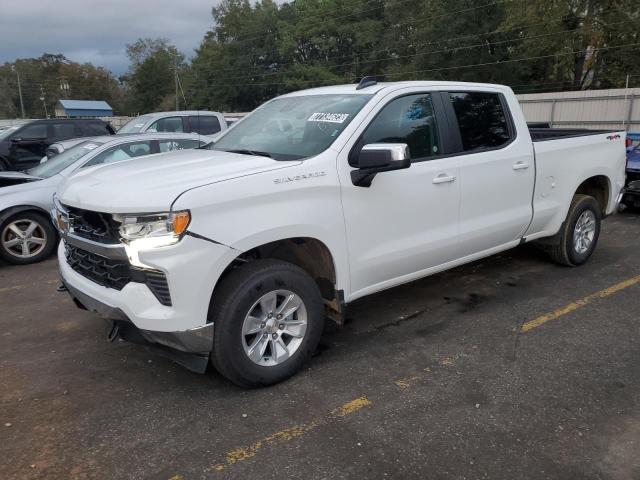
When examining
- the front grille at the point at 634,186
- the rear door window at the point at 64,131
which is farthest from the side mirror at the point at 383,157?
the rear door window at the point at 64,131

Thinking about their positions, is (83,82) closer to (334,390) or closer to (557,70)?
(557,70)

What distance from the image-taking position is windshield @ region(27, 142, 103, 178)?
742cm

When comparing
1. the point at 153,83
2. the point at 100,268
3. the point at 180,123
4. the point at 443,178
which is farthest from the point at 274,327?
the point at 153,83

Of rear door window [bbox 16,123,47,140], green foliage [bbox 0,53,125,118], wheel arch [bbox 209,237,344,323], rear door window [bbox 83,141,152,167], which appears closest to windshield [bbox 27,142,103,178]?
rear door window [bbox 83,141,152,167]

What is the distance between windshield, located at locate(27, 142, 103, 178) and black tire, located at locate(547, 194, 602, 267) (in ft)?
19.7

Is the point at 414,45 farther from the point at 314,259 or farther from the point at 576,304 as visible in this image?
the point at 314,259

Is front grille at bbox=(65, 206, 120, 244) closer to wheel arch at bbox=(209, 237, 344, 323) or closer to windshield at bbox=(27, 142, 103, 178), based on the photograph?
wheel arch at bbox=(209, 237, 344, 323)

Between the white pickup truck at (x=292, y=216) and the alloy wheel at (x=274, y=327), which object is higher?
the white pickup truck at (x=292, y=216)

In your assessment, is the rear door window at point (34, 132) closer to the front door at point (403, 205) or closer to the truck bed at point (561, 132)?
the truck bed at point (561, 132)

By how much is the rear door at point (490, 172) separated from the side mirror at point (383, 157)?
3.44 feet

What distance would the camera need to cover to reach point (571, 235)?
230 inches

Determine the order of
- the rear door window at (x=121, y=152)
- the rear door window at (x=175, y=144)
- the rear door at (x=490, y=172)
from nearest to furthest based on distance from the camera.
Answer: the rear door at (x=490, y=172) < the rear door window at (x=121, y=152) < the rear door window at (x=175, y=144)

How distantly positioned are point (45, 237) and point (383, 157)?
5189 millimetres

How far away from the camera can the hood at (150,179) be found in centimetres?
307
